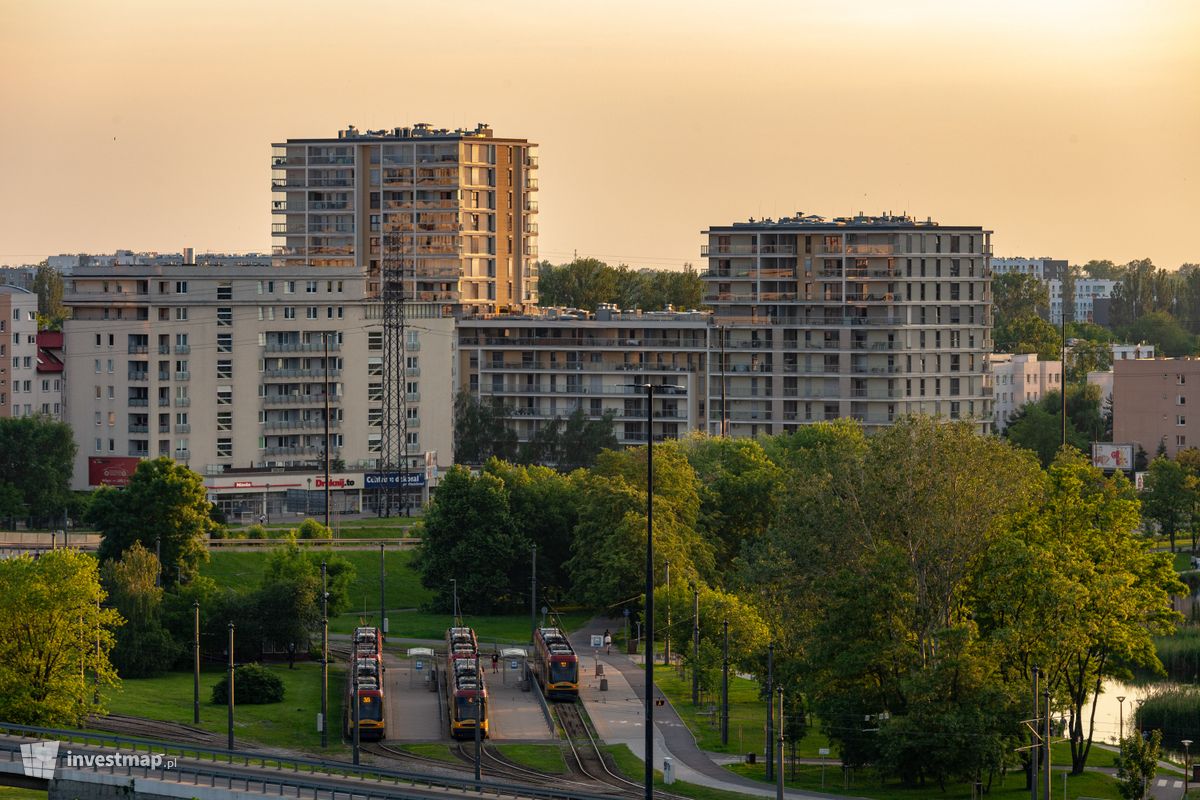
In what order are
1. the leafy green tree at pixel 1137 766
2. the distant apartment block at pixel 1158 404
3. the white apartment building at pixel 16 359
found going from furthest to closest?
the distant apartment block at pixel 1158 404 < the white apartment building at pixel 16 359 < the leafy green tree at pixel 1137 766

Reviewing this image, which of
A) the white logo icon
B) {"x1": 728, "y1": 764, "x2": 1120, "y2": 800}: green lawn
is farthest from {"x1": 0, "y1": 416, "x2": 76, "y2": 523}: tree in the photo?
the white logo icon

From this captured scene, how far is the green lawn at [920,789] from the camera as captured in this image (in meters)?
68.1

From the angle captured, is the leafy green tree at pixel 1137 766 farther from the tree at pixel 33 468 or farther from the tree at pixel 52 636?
the tree at pixel 33 468

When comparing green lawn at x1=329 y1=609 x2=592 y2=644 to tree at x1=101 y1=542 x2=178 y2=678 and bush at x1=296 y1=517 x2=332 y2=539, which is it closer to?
bush at x1=296 y1=517 x2=332 y2=539

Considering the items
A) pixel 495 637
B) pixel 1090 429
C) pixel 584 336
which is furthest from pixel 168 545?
pixel 1090 429

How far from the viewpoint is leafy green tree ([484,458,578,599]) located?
377 feet

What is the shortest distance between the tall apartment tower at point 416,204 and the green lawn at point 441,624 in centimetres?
7271

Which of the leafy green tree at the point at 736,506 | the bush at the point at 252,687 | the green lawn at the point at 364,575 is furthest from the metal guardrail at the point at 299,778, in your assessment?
the leafy green tree at the point at 736,506

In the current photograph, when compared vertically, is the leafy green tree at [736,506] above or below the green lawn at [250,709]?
above

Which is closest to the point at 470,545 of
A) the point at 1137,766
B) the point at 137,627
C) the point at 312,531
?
the point at 312,531

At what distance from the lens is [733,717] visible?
83188mm

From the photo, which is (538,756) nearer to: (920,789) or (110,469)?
(920,789)

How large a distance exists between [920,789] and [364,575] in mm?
52103

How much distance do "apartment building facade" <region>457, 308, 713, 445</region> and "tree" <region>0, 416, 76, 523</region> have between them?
1730 inches
